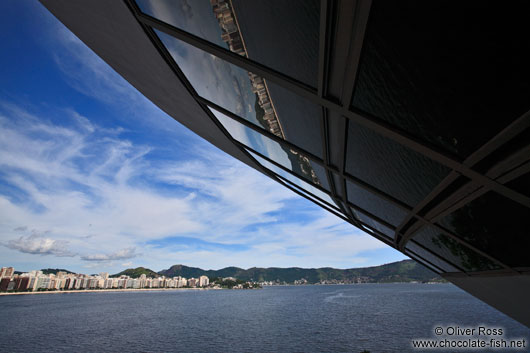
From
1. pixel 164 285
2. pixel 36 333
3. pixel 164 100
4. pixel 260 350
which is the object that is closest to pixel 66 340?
pixel 36 333

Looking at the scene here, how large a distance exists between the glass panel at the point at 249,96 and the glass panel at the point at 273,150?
1.26 ft

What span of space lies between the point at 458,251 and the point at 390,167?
2675 millimetres

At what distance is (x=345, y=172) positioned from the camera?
4.00 metres

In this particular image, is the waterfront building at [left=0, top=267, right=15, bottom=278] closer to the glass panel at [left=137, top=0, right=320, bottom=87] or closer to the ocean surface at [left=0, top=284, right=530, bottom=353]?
the ocean surface at [left=0, top=284, right=530, bottom=353]

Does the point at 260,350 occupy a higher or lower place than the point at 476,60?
lower

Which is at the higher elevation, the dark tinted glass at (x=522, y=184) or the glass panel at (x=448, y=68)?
the glass panel at (x=448, y=68)

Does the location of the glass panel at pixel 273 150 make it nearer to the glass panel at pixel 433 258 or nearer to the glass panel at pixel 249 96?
the glass panel at pixel 249 96

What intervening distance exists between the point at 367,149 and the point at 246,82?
1.69 m

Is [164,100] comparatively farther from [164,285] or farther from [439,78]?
[164,285]

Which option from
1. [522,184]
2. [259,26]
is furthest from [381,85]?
[259,26]

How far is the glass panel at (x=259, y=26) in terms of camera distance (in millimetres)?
2070

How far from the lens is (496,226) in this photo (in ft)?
9.70

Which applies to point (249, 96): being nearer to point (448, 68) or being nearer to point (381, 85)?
point (381, 85)

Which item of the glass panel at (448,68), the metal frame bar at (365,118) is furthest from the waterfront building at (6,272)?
the glass panel at (448,68)
